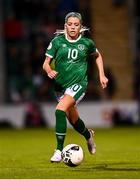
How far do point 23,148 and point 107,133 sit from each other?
6029mm

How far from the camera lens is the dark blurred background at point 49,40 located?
29734mm

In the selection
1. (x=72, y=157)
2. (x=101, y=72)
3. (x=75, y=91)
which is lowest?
(x=72, y=157)

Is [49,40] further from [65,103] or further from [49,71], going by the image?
[49,71]

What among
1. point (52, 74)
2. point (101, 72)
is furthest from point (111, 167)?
point (52, 74)

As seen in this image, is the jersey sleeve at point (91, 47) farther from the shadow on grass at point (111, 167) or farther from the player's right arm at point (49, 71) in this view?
the shadow on grass at point (111, 167)

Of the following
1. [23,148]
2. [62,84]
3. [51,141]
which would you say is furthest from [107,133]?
[62,84]

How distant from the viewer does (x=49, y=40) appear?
29.8 metres

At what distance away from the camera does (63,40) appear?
14047 mm

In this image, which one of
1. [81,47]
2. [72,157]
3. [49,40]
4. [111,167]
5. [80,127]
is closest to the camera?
[72,157]

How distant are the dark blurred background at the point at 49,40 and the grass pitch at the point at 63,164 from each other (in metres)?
4.12

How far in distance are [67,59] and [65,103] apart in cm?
70

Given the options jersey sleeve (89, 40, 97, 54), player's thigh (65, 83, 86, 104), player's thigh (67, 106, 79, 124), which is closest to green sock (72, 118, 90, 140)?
player's thigh (67, 106, 79, 124)

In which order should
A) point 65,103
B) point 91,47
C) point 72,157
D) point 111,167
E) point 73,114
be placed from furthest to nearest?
point 73,114
point 91,47
point 65,103
point 111,167
point 72,157

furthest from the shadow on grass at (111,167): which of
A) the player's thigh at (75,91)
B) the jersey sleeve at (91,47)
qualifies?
the jersey sleeve at (91,47)
